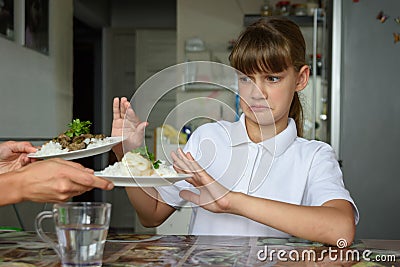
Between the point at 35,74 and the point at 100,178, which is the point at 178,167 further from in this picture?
the point at 35,74

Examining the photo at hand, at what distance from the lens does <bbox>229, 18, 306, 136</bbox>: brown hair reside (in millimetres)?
1470

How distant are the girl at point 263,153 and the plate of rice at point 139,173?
0.42 feet

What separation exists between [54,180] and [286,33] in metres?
0.74

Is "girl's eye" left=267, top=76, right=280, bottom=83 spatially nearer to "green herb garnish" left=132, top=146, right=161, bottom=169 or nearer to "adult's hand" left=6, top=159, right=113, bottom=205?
"green herb garnish" left=132, top=146, right=161, bottom=169

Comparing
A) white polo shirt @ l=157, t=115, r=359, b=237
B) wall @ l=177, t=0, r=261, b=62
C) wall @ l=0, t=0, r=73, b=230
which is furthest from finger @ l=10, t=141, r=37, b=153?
wall @ l=177, t=0, r=261, b=62

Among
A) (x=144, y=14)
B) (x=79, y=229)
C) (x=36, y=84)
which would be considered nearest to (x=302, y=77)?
(x=79, y=229)

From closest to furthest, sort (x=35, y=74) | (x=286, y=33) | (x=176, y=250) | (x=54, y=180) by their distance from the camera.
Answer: (x=54, y=180)
(x=176, y=250)
(x=286, y=33)
(x=35, y=74)

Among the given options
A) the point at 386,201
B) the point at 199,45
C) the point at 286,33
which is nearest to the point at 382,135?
the point at 386,201

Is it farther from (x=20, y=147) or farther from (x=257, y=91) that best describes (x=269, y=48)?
(x=20, y=147)

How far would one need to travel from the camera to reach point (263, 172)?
1543 millimetres

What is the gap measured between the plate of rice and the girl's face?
11.6 inches

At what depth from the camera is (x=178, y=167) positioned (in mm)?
1274

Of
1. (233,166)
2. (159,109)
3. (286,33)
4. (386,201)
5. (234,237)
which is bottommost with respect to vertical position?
(386,201)

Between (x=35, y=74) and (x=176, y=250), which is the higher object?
(x=35, y=74)
